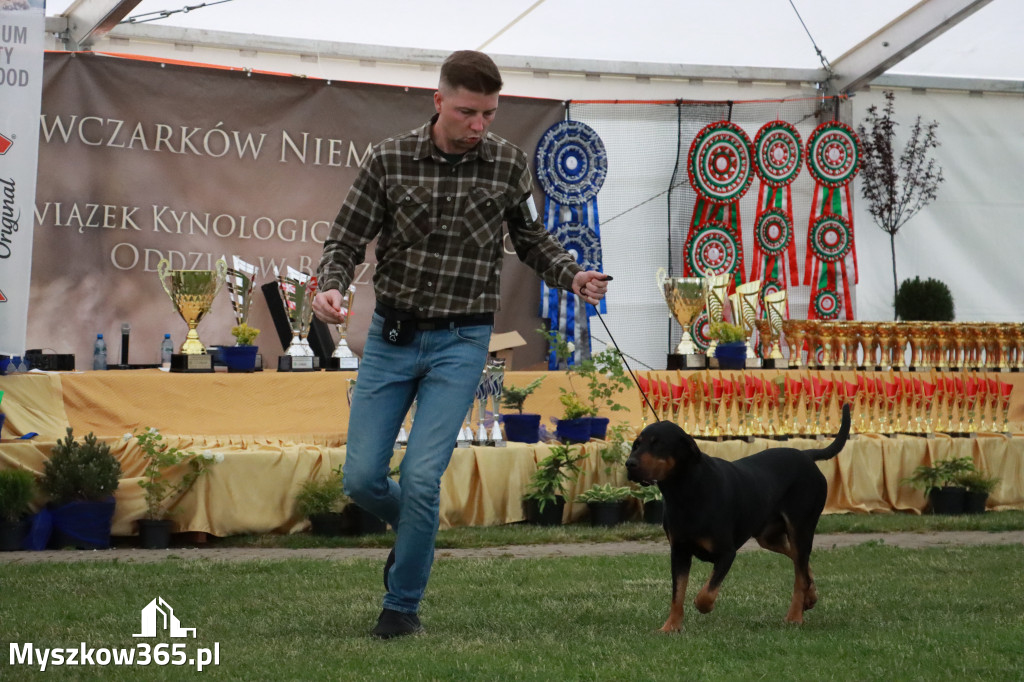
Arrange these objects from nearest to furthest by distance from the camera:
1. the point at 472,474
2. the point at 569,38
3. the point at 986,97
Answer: the point at 472,474, the point at 569,38, the point at 986,97

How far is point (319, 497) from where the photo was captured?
20.5 feet

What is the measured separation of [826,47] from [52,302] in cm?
682

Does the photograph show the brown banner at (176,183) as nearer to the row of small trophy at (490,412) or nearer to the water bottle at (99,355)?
the water bottle at (99,355)

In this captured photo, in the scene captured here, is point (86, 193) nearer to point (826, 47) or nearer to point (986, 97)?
point (826, 47)

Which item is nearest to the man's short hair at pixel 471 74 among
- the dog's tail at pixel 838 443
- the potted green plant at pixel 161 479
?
the dog's tail at pixel 838 443

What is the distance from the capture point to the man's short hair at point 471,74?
129 inches

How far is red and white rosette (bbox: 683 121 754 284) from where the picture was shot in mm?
10055

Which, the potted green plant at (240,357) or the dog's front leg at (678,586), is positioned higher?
the potted green plant at (240,357)

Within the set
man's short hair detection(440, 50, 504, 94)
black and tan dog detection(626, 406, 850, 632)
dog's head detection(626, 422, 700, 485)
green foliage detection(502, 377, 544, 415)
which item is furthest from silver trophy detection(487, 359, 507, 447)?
man's short hair detection(440, 50, 504, 94)

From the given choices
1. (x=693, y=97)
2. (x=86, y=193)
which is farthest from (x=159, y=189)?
(x=693, y=97)

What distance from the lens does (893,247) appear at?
10.5 m

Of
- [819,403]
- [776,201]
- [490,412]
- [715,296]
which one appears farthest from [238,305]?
[776,201]

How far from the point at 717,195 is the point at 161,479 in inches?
227

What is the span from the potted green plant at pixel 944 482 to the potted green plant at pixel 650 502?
1872 millimetres
